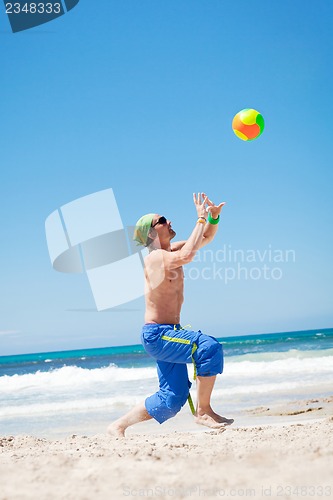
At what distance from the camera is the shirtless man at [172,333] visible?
4.25 m

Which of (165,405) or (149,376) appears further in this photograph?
(149,376)

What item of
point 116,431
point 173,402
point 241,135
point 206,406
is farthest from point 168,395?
point 241,135

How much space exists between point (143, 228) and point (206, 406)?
165 cm

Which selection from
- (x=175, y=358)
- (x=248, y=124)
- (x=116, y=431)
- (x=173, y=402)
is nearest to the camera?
(x=175, y=358)

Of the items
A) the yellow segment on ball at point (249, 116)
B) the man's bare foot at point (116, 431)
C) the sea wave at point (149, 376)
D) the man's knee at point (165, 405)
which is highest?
the yellow segment on ball at point (249, 116)

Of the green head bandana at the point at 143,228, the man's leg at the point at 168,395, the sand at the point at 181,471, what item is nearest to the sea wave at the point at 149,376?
the man's leg at the point at 168,395

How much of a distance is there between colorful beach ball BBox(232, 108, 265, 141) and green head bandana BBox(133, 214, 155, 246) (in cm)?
200

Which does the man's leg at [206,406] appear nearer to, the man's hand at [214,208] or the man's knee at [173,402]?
the man's knee at [173,402]

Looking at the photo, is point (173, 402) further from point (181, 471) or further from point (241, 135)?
point (241, 135)

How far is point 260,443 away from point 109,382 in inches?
489

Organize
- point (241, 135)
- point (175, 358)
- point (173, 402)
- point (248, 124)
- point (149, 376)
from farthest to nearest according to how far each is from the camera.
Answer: point (149, 376)
point (241, 135)
point (248, 124)
point (173, 402)
point (175, 358)

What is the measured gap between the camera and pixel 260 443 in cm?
333

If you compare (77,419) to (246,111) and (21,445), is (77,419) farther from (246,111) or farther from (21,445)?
(246,111)

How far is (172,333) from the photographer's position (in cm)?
435
